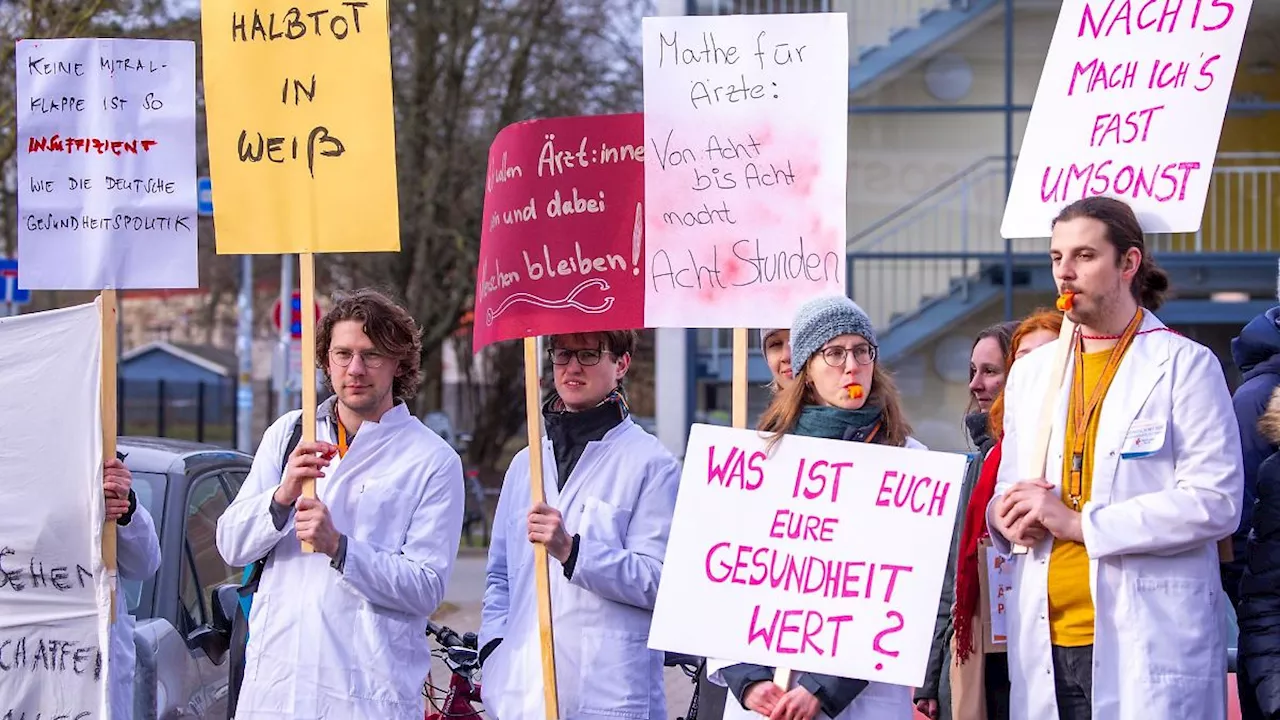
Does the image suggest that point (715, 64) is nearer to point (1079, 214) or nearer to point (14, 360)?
point (1079, 214)

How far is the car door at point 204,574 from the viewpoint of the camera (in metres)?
5.35

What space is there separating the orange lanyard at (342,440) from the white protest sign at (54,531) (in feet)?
2.30

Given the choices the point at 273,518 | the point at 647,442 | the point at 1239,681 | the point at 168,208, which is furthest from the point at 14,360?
the point at 1239,681

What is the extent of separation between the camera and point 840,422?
12.8 ft

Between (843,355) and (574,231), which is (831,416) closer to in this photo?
(843,355)

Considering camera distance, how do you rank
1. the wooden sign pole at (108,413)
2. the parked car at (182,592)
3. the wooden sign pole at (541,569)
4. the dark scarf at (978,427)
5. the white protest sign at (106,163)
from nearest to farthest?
the wooden sign pole at (541,569)
the wooden sign pole at (108,413)
the white protest sign at (106,163)
the parked car at (182,592)
the dark scarf at (978,427)

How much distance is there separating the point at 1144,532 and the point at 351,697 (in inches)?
76.6

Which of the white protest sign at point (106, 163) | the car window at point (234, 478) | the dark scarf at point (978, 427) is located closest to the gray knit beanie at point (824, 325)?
the dark scarf at point (978, 427)

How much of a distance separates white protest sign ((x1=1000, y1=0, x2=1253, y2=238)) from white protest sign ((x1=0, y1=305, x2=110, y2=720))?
255 cm

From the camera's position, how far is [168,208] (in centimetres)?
486

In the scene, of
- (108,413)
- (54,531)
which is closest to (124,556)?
(54,531)

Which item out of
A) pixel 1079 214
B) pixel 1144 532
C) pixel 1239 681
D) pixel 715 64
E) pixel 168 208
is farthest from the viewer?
pixel 168 208

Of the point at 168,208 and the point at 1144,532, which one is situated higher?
the point at 168,208

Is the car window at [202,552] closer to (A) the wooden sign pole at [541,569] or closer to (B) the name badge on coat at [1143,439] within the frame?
(A) the wooden sign pole at [541,569]
